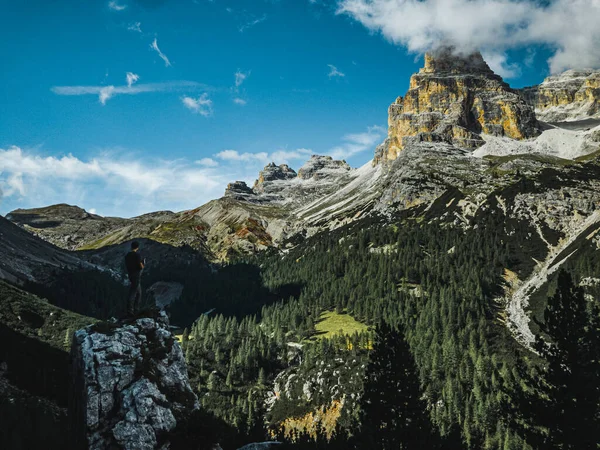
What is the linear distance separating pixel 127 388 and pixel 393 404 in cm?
2278

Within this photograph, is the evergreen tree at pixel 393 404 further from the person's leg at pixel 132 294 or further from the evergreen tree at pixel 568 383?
the person's leg at pixel 132 294

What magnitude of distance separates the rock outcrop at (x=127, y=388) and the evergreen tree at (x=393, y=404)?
1647 centimetres

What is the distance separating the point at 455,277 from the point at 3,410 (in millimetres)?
153572

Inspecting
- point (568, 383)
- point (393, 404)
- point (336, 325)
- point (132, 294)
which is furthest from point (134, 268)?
point (336, 325)

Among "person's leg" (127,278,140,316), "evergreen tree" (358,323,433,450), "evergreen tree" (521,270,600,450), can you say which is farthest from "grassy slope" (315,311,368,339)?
"person's leg" (127,278,140,316)

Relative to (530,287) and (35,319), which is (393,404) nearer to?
(35,319)

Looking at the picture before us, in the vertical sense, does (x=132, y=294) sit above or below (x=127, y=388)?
above

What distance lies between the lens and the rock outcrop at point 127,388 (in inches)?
1002

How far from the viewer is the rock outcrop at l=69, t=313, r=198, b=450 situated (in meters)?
25.5

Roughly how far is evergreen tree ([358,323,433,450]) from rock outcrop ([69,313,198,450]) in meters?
16.5

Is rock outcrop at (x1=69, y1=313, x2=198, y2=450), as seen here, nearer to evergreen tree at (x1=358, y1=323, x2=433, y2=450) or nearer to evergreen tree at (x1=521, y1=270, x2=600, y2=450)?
evergreen tree at (x1=358, y1=323, x2=433, y2=450)

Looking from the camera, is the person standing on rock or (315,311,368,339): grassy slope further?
(315,311,368,339): grassy slope

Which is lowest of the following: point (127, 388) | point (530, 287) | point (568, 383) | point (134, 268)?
point (568, 383)

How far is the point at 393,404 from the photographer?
125 feet
